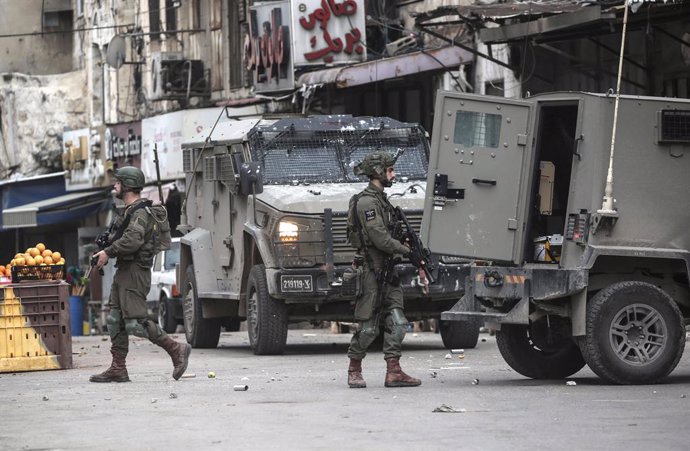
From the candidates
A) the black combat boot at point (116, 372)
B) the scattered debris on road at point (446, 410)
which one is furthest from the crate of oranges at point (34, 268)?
the scattered debris on road at point (446, 410)

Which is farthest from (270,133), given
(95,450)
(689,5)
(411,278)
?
(95,450)

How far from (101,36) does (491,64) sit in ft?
63.5

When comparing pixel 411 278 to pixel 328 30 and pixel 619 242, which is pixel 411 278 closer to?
pixel 619 242

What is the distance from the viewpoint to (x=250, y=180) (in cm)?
1769

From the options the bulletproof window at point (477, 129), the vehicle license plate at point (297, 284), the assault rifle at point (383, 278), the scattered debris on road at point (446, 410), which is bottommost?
the vehicle license plate at point (297, 284)

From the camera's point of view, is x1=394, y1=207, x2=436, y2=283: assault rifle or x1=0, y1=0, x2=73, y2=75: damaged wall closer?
x1=394, y1=207, x2=436, y2=283: assault rifle

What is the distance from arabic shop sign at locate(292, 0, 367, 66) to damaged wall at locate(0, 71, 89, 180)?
16.4 meters

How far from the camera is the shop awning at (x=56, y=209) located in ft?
126

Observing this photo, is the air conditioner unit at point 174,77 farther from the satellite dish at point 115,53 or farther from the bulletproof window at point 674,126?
the bulletproof window at point 674,126

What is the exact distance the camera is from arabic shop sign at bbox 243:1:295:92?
1117 inches

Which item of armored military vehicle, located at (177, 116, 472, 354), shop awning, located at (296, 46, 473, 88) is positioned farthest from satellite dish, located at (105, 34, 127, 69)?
armored military vehicle, located at (177, 116, 472, 354)

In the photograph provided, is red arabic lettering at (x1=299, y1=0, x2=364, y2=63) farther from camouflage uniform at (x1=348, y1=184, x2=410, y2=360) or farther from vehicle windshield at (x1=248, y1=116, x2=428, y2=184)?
camouflage uniform at (x1=348, y1=184, x2=410, y2=360)

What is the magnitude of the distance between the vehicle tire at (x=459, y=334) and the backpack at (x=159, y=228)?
5156 millimetres

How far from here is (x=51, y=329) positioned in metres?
16.4
